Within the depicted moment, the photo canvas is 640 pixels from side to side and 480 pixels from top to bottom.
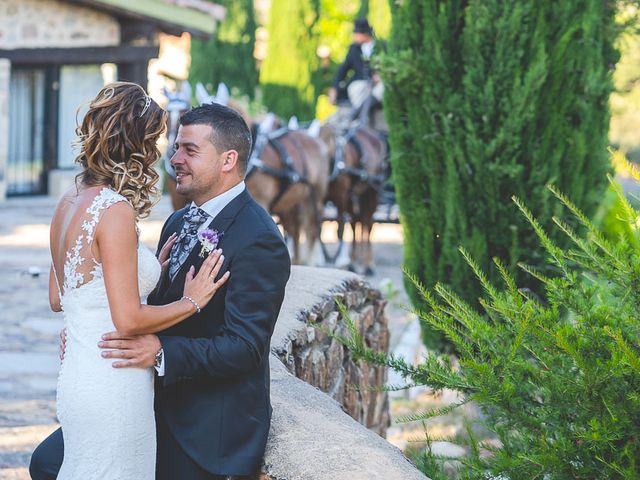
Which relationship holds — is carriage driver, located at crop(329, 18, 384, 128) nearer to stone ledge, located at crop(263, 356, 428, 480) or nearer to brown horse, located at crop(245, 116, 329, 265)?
brown horse, located at crop(245, 116, 329, 265)

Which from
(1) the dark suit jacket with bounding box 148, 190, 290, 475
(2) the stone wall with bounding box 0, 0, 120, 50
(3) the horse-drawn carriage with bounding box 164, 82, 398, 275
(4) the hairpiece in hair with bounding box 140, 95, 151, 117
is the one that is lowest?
(3) the horse-drawn carriage with bounding box 164, 82, 398, 275

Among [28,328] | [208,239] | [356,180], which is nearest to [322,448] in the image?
[208,239]

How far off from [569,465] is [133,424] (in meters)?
1.34

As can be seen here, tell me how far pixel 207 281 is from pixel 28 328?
616 cm

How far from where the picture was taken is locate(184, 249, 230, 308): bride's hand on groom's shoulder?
3.34 m

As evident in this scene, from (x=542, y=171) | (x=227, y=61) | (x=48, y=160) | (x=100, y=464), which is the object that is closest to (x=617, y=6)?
(x=542, y=171)

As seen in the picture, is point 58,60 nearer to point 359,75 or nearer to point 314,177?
point 359,75

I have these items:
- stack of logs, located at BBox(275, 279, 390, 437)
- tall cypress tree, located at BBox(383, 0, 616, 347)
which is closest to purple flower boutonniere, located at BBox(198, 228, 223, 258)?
stack of logs, located at BBox(275, 279, 390, 437)

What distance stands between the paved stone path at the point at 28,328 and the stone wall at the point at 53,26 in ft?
9.53

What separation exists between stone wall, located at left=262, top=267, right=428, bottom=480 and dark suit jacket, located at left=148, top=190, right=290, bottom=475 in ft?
0.41

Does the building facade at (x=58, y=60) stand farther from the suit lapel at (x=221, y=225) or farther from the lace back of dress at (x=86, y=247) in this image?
the lace back of dress at (x=86, y=247)

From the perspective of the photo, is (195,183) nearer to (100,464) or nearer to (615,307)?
(100,464)

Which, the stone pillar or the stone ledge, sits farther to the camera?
the stone pillar

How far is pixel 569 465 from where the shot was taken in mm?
3129
